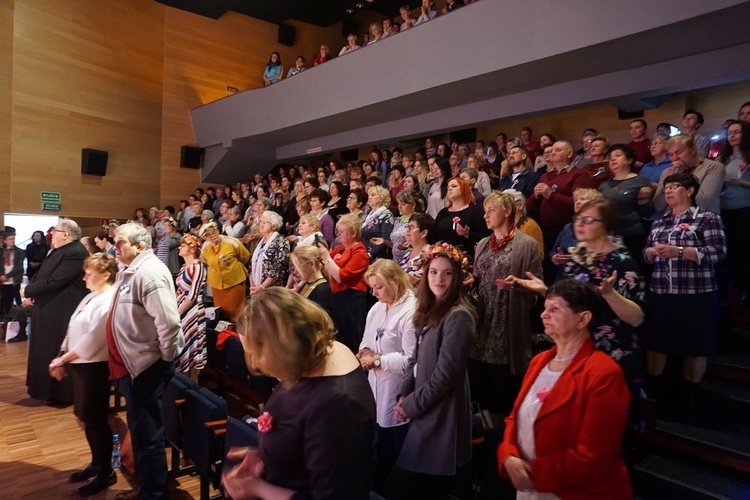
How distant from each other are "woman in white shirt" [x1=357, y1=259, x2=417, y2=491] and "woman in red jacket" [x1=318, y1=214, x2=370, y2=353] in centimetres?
111

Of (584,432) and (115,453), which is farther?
(115,453)

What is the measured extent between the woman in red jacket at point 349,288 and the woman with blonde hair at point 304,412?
2223 millimetres

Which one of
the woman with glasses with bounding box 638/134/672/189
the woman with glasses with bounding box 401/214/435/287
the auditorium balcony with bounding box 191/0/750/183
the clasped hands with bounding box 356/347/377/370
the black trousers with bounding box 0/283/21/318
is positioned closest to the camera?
the clasped hands with bounding box 356/347/377/370

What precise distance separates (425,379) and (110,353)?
1603 millimetres

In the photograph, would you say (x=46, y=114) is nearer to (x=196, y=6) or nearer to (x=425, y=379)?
(x=196, y=6)

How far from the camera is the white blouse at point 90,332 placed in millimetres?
2523

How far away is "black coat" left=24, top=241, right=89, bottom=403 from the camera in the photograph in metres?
3.83

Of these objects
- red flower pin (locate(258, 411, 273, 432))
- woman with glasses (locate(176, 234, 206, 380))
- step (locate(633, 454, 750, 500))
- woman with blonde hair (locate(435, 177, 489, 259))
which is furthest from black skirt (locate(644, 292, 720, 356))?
woman with glasses (locate(176, 234, 206, 380))

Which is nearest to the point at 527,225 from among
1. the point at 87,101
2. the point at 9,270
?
the point at 9,270

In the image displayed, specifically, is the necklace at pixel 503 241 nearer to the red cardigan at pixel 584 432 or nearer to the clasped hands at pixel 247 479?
the red cardigan at pixel 584 432

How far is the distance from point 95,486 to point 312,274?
168 cm

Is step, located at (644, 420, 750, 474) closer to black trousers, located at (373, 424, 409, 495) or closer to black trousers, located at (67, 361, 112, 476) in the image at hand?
black trousers, located at (373, 424, 409, 495)

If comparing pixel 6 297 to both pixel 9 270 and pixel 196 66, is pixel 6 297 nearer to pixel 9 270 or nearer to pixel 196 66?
pixel 9 270

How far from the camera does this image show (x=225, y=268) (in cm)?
406
